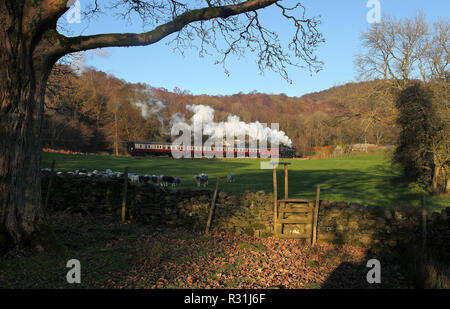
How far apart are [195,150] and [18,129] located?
125ft

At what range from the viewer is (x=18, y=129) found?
6.16 metres

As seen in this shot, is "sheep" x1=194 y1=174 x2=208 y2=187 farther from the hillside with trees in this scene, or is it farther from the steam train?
the steam train

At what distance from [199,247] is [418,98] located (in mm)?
14829

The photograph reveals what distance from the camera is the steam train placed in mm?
42344

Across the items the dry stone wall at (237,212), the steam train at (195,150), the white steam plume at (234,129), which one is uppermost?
the white steam plume at (234,129)

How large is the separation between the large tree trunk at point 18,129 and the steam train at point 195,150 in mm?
36198

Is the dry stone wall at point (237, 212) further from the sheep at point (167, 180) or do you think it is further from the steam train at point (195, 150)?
the steam train at point (195, 150)

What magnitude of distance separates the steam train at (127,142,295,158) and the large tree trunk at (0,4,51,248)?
36.2 metres

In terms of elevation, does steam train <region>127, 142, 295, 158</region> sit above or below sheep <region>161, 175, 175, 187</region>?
above

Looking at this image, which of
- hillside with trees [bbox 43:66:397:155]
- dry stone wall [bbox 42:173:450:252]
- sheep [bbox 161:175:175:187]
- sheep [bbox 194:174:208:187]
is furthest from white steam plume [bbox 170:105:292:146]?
dry stone wall [bbox 42:173:450:252]

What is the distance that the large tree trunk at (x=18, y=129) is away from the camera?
602 cm

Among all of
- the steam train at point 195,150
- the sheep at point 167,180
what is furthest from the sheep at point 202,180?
the steam train at point 195,150
